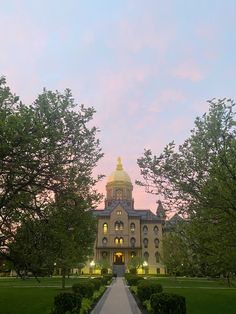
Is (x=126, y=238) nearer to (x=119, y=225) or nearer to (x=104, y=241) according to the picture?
(x=119, y=225)

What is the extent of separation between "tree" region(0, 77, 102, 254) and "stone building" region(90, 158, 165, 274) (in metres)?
82.6

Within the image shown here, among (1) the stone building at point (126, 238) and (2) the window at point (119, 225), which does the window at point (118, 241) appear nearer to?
(1) the stone building at point (126, 238)

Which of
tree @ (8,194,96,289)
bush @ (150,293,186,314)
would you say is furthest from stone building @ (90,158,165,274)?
bush @ (150,293,186,314)

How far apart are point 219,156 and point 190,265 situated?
42.9 ft

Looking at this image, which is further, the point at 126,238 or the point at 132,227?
the point at 132,227

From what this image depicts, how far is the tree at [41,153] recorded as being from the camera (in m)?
13.9

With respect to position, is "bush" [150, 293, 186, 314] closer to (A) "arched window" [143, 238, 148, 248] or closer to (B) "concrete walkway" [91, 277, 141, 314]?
Result: (B) "concrete walkway" [91, 277, 141, 314]

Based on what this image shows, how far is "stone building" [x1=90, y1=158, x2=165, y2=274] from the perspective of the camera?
10106 cm

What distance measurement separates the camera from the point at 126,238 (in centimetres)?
10319

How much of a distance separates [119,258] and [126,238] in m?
5.41

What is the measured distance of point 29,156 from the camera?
573 inches

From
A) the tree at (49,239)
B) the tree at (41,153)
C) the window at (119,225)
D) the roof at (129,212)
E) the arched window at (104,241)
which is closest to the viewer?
the tree at (41,153)

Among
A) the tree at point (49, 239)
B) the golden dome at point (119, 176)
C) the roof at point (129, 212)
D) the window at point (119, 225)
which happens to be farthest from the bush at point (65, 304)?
the golden dome at point (119, 176)

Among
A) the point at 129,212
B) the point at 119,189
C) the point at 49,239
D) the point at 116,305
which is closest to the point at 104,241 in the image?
the point at 129,212
